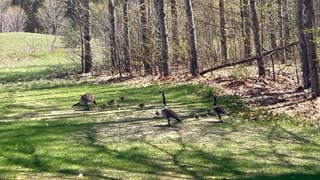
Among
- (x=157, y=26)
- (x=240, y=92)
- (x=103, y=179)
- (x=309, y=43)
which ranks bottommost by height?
(x=103, y=179)

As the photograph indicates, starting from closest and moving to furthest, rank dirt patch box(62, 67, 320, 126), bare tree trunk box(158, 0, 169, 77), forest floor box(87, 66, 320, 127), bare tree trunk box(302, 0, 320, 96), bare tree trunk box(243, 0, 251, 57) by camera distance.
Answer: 1. forest floor box(87, 66, 320, 127)
2. dirt patch box(62, 67, 320, 126)
3. bare tree trunk box(302, 0, 320, 96)
4. bare tree trunk box(243, 0, 251, 57)
5. bare tree trunk box(158, 0, 169, 77)

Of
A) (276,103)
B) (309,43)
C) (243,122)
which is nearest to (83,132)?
(243,122)

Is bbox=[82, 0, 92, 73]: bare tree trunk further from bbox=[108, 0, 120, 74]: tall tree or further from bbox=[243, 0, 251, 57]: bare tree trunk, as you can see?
bbox=[243, 0, 251, 57]: bare tree trunk

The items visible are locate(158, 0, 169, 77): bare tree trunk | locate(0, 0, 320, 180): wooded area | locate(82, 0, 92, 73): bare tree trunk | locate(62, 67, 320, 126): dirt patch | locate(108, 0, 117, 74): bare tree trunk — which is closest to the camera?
locate(0, 0, 320, 180): wooded area

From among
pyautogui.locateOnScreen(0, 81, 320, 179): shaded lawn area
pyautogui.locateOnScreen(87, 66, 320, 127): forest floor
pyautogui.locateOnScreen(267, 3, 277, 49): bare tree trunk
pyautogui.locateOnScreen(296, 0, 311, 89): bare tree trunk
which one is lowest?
pyautogui.locateOnScreen(0, 81, 320, 179): shaded lawn area

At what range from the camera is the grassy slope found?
10469 mm

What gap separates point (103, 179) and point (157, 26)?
21689 millimetres

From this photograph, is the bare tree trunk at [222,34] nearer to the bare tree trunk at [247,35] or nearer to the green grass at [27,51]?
the bare tree trunk at [247,35]

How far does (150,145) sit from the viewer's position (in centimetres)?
1267

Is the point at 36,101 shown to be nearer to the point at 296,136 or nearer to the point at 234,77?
the point at 234,77

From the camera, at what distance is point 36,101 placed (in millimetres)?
21859

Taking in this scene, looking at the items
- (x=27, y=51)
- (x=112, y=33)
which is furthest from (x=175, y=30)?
(x=27, y=51)

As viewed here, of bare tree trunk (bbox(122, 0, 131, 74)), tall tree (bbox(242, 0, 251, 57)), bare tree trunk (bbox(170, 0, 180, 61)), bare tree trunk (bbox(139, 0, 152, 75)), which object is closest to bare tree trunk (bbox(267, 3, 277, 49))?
tall tree (bbox(242, 0, 251, 57))

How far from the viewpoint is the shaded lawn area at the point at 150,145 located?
10461mm
